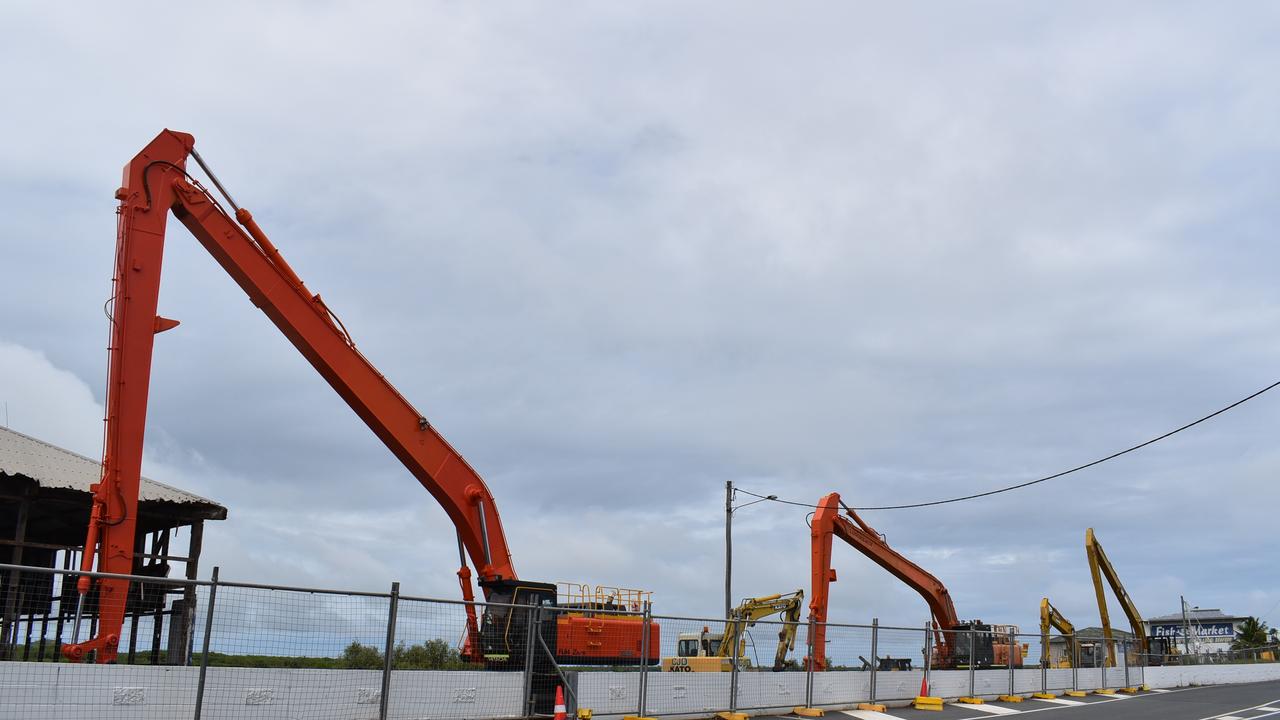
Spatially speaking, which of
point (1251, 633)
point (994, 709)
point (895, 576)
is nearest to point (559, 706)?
point (994, 709)

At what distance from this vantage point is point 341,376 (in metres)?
19.4

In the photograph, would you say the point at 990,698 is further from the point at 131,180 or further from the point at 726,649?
the point at 131,180

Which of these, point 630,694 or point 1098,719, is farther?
point 1098,719

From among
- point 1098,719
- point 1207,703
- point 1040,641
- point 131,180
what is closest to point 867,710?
point 1098,719

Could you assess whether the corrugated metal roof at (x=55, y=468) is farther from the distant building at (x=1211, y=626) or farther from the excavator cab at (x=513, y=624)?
the distant building at (x=1211, y=626)

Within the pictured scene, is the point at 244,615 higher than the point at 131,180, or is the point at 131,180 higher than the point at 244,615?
the point at 131,180

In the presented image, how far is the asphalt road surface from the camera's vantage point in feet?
65.0

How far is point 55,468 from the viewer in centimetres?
2172

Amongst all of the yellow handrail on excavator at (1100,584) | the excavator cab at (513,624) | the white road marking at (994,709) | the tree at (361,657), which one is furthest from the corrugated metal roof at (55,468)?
the yellow handrail on excavator at (1100,584)

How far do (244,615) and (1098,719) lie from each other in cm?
1628

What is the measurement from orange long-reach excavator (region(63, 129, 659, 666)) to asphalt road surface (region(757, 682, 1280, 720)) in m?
5.81

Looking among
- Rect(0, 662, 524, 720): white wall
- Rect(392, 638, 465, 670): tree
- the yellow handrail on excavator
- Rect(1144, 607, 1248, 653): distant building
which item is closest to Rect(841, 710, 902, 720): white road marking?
Rect(0, 662, 524, 720): white wall

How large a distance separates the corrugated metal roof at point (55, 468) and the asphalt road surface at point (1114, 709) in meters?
14.8

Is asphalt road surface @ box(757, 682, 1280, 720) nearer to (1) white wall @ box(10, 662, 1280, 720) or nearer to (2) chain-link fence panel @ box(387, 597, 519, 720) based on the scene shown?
(1) white wall @ box(10, 662, 1280, 720)
